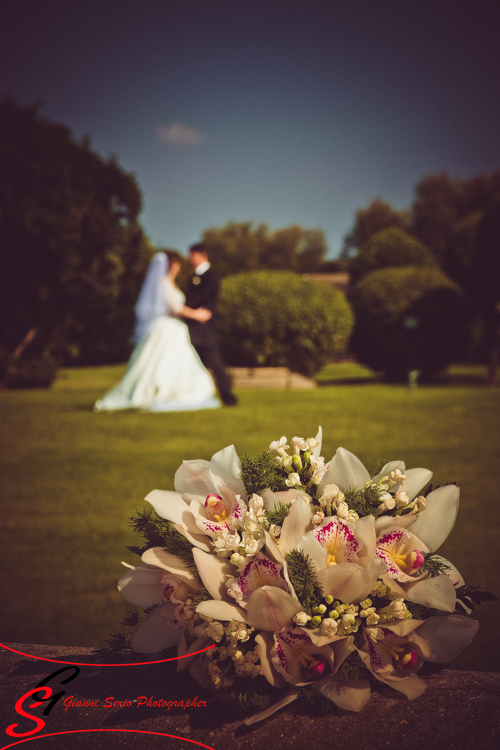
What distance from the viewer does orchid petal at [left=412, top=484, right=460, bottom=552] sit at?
1.36 meters

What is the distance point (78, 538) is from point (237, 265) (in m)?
33.8

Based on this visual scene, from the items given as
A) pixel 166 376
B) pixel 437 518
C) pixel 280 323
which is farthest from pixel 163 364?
pixel 437 518

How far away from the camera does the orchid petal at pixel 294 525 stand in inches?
48.6

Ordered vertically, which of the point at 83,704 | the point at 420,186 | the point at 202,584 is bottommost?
the point at 83,704

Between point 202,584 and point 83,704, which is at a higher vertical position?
point 202,584

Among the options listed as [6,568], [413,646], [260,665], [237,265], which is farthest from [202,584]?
[237,265]

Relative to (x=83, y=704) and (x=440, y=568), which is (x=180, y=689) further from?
(x=440, y=568)

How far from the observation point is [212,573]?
125cm

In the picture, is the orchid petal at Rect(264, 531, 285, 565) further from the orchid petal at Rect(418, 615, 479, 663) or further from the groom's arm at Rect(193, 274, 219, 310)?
the groom's arm at Rect(193, 274, 219, 310)

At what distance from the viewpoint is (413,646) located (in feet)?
4.15

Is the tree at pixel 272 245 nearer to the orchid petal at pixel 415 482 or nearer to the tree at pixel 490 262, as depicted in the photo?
the tree at pixel 490 262

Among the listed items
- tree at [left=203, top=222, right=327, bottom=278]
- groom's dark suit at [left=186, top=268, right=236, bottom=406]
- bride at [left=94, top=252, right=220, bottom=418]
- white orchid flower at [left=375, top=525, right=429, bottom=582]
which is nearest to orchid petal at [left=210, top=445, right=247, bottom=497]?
white orchid flower at [left=375, top=525, right=429, bottom=582]

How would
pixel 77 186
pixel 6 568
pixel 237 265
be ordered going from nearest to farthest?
1. pixel 6 568
2. pixel 77 186
3. pixel 237 265

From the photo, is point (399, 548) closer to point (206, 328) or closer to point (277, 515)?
point (277, 515)
